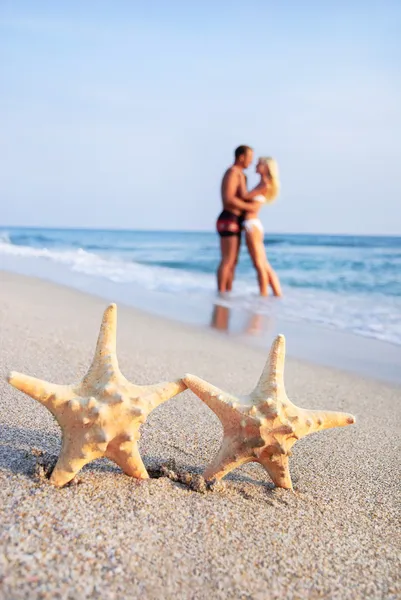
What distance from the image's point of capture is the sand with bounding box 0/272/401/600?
1.49 meters

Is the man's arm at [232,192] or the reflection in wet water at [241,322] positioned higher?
the man's arm at [232,192]

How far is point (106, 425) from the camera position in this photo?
192 centimetres

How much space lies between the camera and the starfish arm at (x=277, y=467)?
2.09 meters

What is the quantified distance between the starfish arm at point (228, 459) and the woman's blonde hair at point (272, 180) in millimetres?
8024

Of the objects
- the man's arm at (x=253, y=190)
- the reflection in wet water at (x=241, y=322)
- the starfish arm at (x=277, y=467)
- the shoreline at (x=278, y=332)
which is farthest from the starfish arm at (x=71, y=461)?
the man's arm at (x=253, y=190)

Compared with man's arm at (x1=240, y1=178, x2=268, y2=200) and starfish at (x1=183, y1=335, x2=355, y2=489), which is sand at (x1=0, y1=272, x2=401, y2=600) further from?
man's arm at (x1=240, y1=178, x2=268, y2=200)

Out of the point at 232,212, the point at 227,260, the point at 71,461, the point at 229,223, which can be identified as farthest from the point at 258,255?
the point at 71,461

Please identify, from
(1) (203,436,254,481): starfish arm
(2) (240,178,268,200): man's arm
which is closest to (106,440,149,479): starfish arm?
(1) (203,436,254,481): starfish arm

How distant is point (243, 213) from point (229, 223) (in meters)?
0.29

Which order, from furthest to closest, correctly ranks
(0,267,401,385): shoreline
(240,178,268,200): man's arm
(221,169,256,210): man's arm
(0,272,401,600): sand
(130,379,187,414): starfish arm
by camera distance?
(240,178,268,200): man's arm, (221,169,256,210): man's arm, (0,267,401,385): shoreline, (130,379,187,414): starfish arm, (0,272,401,600): sand

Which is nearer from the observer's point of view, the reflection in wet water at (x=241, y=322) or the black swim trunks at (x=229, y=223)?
the reflection in wet water at (x=241, y=322)

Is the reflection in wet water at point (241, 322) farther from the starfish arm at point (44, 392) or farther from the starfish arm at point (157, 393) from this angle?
the starfish arm at point (44, 392)

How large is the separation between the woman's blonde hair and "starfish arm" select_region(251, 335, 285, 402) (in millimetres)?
7857

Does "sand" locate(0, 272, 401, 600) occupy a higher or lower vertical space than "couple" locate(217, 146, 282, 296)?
lower
